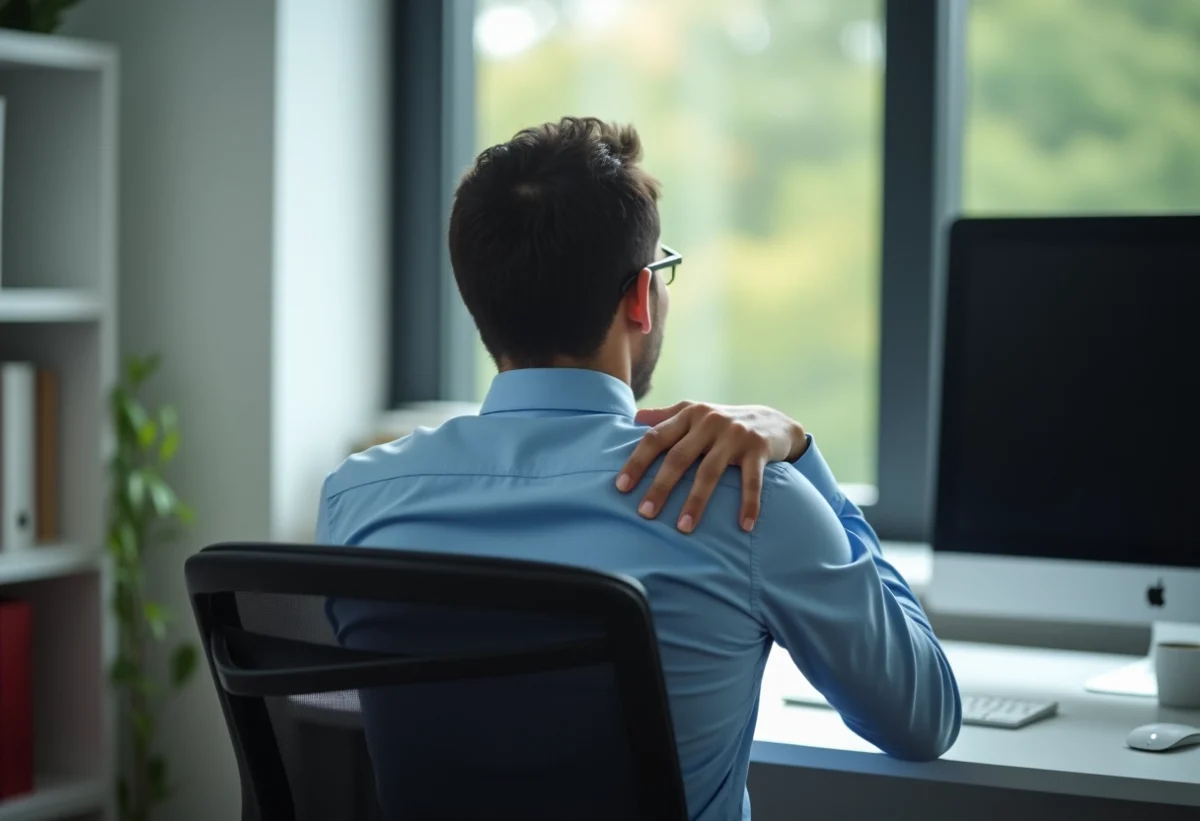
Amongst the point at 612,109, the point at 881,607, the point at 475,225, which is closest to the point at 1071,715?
the point at 881,607

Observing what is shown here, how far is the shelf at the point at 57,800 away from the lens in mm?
2270

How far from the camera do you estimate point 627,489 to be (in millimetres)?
1117

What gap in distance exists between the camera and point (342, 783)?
1.08m

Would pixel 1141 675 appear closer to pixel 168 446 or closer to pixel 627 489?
pixel 627 489

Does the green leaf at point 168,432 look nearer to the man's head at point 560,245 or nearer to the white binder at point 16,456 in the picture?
the white binder at point 16,456

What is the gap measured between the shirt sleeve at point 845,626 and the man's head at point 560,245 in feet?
0.67

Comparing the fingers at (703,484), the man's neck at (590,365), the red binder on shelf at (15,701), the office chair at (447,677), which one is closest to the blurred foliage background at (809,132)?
the red binder on shelf at (15,701)

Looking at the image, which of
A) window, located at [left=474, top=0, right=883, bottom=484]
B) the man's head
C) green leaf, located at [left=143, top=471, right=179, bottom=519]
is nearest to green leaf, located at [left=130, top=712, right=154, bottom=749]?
green leaf, located at [left=143, top=471, right=179, bottom=519]

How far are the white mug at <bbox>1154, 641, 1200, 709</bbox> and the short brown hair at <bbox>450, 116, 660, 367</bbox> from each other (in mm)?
820

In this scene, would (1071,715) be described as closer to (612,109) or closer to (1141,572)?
(1141,572)

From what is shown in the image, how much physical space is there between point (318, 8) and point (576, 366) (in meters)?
1.58

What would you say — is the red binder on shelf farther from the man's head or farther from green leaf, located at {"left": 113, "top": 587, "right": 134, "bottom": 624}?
the man's head

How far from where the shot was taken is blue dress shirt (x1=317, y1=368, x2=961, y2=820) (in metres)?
1.11

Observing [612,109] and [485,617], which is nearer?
[485,617]
